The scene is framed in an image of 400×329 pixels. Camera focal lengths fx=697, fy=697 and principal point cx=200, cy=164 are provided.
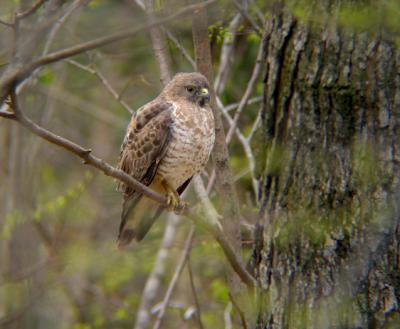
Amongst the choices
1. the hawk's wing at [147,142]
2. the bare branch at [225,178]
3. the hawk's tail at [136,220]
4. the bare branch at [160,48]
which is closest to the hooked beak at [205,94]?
the hawk's wing at [147,142]

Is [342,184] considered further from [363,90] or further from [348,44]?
[348,44]

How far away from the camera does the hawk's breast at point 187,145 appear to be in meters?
4.56

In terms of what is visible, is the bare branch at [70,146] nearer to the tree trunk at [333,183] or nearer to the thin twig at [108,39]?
the thin twig at [108,39]

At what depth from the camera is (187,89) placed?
4.87 metres

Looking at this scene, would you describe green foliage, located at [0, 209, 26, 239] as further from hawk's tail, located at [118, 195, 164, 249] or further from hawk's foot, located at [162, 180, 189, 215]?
hawk's foot, located at [162, 180, 189, 215]

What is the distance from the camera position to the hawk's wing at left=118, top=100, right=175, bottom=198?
183 inches

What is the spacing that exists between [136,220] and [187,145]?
782 mm

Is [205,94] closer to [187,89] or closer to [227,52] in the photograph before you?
[187,89]

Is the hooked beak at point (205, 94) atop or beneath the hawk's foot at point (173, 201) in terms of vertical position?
atop

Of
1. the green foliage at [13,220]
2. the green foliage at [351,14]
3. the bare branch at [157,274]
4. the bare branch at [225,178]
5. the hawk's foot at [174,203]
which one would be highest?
the green foliage at [351,14]

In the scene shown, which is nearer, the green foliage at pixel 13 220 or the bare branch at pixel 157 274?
the bare branch at pixel 157 274

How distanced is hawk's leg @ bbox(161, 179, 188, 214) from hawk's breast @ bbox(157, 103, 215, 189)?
8 centimetres

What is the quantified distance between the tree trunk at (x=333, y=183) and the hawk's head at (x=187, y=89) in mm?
1416

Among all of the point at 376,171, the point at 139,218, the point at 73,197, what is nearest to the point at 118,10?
the point at 73,197
